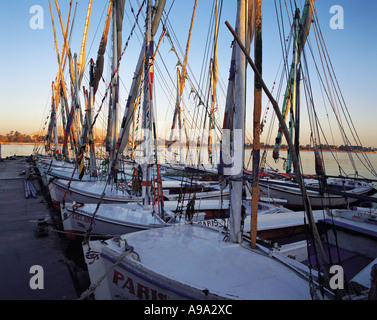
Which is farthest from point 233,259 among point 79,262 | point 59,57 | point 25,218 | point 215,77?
point 59,57

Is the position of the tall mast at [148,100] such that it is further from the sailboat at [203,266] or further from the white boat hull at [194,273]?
the white boat hull at [194,273]

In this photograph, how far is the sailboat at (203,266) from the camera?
3.51 metres

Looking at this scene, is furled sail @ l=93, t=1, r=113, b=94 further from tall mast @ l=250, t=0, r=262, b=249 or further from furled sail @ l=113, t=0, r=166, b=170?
tall mast @ l=250, t=0, r=262, b=249

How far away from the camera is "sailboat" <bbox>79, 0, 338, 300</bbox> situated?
3.51m

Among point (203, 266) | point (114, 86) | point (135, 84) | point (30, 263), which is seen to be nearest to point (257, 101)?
point (203, 266)

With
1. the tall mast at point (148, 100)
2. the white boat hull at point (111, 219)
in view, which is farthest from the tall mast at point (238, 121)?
the tall mast at point (148, 100)

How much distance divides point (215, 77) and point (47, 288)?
17888 millimetres

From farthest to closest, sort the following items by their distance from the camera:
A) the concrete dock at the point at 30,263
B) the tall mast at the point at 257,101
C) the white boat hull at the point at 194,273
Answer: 1. the concrete dock at the point at 30,263
2. the tall mast at the point at 257,101
3. the white boat hull at the point at 194,273

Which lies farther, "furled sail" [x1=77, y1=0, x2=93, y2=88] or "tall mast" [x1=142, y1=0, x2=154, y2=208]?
"furled sail" [x1=77, y1=0, x2=93, y2=88]

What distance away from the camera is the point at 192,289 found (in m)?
A: 3.32

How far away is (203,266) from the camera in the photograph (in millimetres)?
4109

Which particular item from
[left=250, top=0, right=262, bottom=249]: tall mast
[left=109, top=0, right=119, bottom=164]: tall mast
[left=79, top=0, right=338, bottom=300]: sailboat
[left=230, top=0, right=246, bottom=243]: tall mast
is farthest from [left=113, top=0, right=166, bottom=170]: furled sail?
[left=250, top=0, right=262, bottom=249]: tall mast

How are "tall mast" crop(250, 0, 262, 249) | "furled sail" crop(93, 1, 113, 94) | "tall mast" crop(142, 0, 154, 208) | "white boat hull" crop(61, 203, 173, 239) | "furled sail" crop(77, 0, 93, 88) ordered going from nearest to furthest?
"tall mast" crop(250, 0, 262, 249) → "white boat hull" crop(61, 203, 173, 239) → "tall mast" crop(142, 0, 154, 208) → "furled sail" crop(93, 1, 113, 94) → "furled sail" crop(77, 0, 93, 88)

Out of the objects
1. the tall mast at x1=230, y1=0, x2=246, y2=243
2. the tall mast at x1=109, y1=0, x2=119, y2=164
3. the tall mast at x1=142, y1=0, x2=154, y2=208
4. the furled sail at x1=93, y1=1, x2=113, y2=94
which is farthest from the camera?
the furled sail at x1=93, y1=1, x2=113, y2=94
